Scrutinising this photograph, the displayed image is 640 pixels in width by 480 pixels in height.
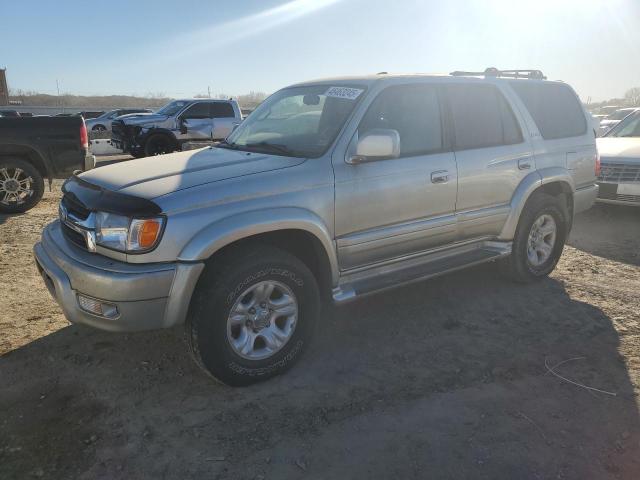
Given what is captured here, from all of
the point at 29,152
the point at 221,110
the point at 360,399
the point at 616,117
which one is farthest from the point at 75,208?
the point at 616,117

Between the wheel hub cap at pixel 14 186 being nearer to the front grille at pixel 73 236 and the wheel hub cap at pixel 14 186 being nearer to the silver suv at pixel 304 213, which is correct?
the silver suv at pixel 304 213

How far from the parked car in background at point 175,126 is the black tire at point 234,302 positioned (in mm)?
11011

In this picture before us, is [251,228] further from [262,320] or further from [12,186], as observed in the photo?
[12,186]

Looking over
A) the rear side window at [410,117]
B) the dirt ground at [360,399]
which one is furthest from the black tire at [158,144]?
the rear side window at [410,117]

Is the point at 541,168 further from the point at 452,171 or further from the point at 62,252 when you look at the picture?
the point at 62,252

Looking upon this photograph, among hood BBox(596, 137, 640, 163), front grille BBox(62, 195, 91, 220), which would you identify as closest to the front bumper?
front grille BBox(62, 195, 91, 220)

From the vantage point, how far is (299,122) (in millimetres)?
4008

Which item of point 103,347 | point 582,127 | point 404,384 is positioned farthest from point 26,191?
point 582,127

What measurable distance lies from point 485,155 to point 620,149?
16.2 ft

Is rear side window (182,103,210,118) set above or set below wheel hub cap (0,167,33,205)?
above

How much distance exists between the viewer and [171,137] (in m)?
14.1

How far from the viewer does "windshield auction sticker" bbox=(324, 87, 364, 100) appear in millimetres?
3797

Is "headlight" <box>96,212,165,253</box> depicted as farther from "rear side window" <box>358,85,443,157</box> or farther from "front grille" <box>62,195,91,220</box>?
"rear side window" <box>358,85,443,157</box>

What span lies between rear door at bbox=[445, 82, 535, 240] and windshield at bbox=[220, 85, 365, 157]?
1.00 metres
